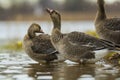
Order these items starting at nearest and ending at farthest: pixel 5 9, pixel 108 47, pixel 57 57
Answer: pixel 108 47
pixel 57 57
pixel 5 9

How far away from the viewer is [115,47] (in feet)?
39.9

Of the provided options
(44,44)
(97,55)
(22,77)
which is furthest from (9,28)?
(22,77)

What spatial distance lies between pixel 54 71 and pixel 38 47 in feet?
7.60

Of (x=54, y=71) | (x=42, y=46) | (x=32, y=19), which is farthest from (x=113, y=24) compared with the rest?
Answer: (x=32, y=19)

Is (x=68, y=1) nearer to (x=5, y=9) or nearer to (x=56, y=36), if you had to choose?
(x=5, y=9)

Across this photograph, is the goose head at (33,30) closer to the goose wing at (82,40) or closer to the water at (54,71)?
the water at (54,71)

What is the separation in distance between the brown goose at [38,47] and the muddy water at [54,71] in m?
0.23

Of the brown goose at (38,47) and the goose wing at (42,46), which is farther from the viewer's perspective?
the goose wing at (42,46)

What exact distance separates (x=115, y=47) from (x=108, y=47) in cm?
18

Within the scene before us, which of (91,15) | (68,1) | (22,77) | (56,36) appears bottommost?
(22,77)

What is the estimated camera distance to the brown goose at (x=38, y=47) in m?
13.0

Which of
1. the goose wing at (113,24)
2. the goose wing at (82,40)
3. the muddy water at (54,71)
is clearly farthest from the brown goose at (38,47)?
the goose wing at (113,24)

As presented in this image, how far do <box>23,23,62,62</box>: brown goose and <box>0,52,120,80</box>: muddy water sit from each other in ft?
0.76

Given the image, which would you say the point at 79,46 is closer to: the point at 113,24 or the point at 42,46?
the point at 42,46
